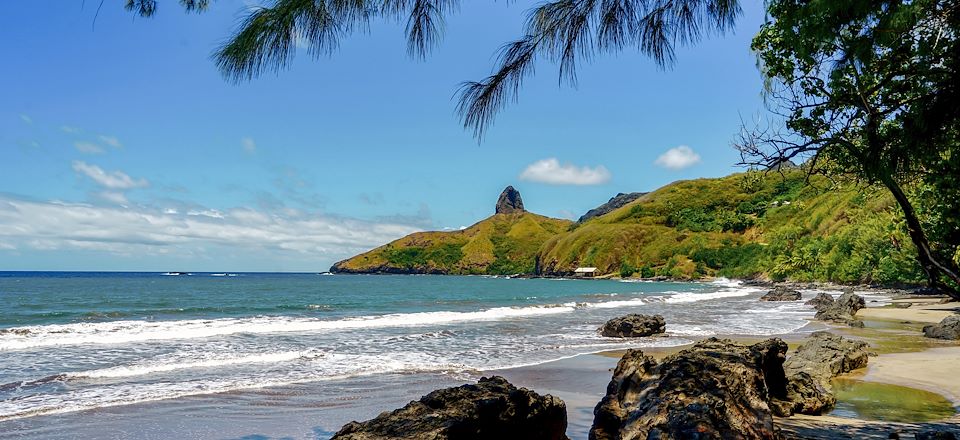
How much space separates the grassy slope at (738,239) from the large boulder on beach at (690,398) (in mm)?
1406

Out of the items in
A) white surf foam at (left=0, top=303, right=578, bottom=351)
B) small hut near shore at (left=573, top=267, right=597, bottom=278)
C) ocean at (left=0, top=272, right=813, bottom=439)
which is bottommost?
ocean at (left=0, top=272, right=813, bottom=439)

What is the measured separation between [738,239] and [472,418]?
403 feet

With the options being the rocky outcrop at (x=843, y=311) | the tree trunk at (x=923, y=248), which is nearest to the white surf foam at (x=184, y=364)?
the tree trunk at (x=923, y=248)

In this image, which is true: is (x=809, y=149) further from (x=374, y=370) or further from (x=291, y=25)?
(x=374, y=370)

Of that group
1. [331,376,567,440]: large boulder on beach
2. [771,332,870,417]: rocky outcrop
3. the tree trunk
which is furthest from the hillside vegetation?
[771,332,870,417]: rocky outcrop

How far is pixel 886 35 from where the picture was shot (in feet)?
8.64

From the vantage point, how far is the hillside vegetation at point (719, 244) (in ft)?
146

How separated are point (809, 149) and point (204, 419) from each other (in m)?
7.84

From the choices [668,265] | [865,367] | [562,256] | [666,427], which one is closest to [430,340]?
[865,367]

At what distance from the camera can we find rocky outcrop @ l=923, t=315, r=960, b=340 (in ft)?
50.9

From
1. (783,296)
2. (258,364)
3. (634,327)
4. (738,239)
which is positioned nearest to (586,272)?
(738,239)

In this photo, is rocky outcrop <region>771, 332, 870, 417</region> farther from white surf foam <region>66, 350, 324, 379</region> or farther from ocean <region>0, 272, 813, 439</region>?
white surf foam <region>66, 350, 324, 379</region>

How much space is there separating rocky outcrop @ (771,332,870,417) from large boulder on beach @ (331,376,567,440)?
3.54 m

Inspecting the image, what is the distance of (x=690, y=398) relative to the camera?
385cm
